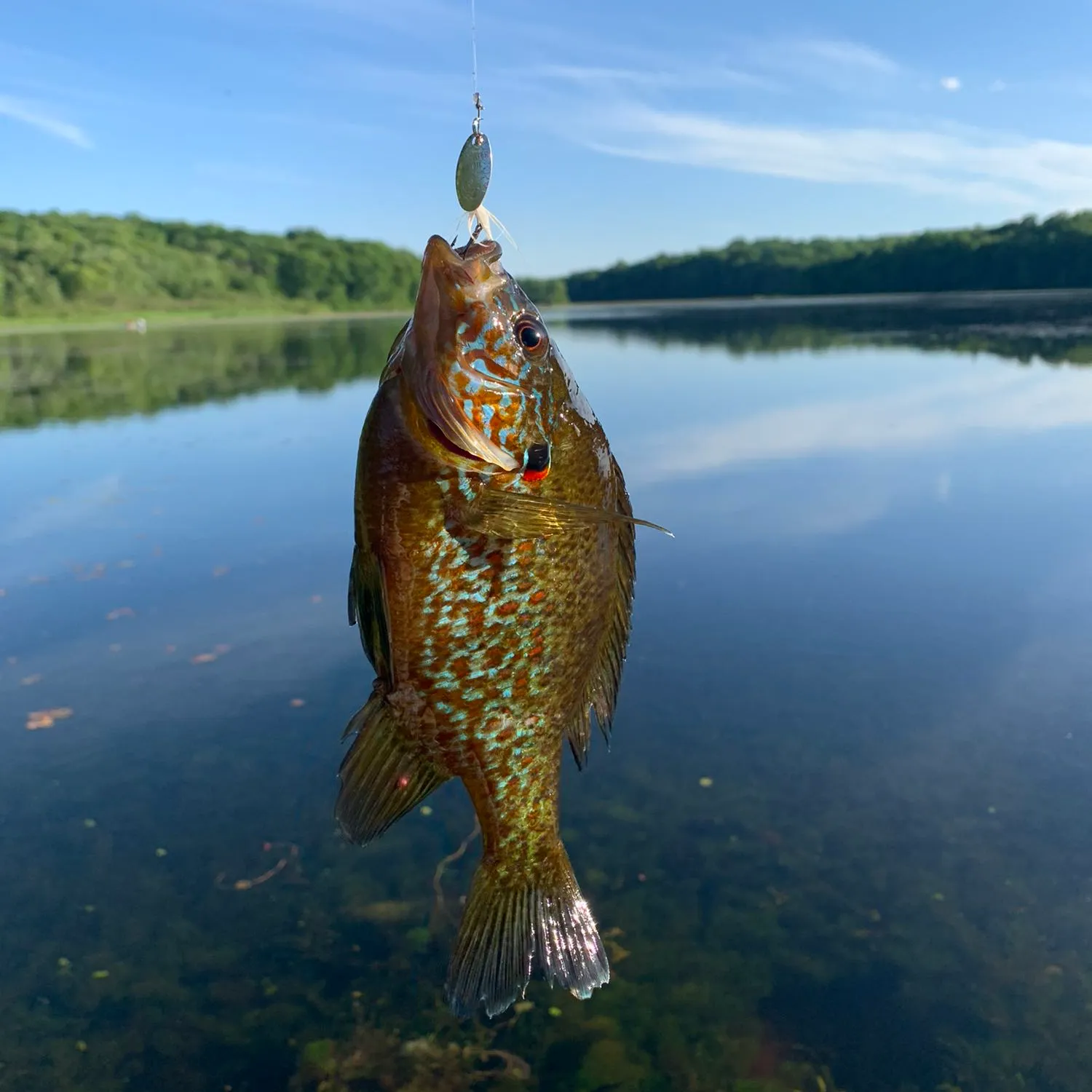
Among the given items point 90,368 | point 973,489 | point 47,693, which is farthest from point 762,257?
point 47,693

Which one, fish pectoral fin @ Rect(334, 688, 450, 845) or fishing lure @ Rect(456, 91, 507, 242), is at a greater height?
fishing lure @ Rect(456, 91, 507, 242)

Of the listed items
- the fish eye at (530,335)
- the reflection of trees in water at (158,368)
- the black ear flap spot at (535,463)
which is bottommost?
the reflection of trees in water at (158,368)

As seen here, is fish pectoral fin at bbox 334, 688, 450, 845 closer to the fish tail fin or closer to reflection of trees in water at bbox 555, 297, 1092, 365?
the fish tail fin

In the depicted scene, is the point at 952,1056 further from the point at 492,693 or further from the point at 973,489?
the point at 973,489

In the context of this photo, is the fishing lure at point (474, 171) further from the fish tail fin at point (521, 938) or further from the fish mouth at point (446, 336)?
the fish tail fin at point (521, 938)

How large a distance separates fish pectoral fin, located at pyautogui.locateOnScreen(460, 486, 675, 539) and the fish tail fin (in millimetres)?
855

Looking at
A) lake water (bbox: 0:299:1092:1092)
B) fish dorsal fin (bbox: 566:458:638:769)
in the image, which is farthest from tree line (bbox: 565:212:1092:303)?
fish dorsal fin (bbox: 566:458:638:769)

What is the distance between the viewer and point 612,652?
2.24m

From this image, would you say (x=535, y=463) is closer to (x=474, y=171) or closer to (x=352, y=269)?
(x=474, y=171)

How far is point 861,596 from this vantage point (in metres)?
8.58

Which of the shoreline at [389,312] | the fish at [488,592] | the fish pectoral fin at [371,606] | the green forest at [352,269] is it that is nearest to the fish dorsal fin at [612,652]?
the fish at [488,592]

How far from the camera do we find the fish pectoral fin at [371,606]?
184 centimetres

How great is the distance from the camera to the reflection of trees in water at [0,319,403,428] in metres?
24.9

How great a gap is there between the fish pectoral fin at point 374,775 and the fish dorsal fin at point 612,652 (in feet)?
1.36
